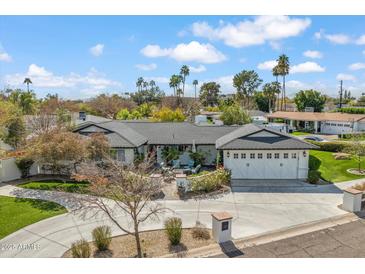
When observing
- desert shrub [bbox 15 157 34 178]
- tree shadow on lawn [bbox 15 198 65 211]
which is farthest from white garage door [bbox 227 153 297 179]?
desert shrub [bbox 15 157 34 178]

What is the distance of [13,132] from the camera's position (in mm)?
27781

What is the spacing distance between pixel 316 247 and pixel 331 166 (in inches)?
645

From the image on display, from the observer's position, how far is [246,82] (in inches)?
3241

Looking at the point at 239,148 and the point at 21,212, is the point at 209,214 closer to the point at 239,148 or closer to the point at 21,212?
the point at 239,148

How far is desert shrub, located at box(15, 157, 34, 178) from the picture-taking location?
21969 millimetres

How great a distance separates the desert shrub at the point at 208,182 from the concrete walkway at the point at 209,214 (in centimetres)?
115

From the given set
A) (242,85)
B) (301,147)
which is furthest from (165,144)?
(242,85)

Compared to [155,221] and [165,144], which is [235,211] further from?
[165,144]

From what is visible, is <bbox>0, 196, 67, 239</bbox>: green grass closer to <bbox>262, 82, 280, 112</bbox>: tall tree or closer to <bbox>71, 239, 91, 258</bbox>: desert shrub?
<bbox>71, 239, 91, 258</bbox>: desert shrub

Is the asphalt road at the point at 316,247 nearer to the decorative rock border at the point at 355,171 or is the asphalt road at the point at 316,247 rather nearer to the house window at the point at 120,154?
the decorative rock border at the point at 355,171

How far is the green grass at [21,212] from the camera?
550 inches

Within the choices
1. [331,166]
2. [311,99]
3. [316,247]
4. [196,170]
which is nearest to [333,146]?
[331,166]

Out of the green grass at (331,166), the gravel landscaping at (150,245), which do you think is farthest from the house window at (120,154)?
the green grass at (331,166)

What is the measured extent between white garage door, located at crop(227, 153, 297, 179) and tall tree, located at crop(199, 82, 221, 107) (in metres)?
78.4
